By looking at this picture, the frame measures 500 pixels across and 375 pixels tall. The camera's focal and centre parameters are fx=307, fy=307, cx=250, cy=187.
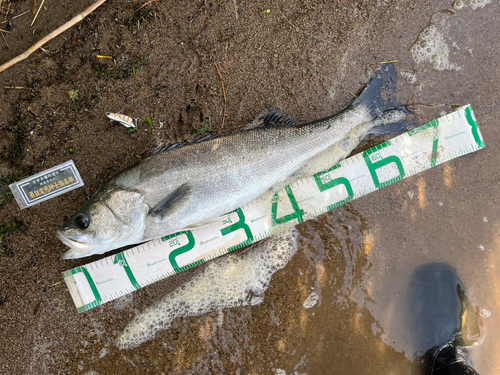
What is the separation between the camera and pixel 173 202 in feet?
8.70

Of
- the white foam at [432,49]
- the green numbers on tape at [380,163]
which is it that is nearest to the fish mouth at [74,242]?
the green numbers on tape at [380,163]

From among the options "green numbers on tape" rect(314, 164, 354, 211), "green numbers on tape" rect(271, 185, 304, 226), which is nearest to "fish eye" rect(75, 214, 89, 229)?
"green numbers on tape" rect(271, 185, 304, 226)

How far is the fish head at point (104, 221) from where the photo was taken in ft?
8.55

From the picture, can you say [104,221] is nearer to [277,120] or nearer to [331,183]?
[277,120]

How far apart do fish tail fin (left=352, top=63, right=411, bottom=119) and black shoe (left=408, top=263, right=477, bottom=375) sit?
1.62 metres

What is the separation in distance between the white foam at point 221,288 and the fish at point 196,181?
586 mm

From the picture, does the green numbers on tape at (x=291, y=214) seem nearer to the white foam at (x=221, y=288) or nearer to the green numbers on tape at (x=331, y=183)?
the white foam at (x=221, y=288)

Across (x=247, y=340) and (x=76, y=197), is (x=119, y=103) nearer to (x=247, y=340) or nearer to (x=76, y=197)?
(x=76, y=197)

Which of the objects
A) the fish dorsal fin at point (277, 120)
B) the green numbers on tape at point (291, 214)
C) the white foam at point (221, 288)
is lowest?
the white foam at point (221, 288)

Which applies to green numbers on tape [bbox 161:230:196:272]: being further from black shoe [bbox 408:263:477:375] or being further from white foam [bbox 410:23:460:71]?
white foam [bbox 410:23:460:71]

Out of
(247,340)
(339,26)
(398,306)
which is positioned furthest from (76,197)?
(398,306)

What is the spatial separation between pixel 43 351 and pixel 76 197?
1.62m

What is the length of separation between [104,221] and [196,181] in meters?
0.85

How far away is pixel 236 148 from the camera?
8.95 ft
